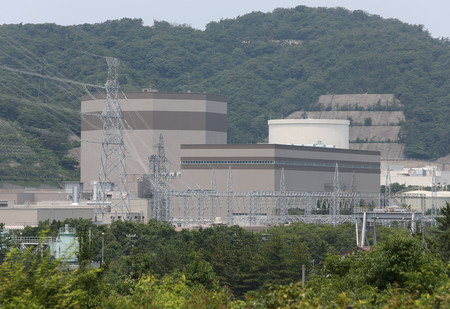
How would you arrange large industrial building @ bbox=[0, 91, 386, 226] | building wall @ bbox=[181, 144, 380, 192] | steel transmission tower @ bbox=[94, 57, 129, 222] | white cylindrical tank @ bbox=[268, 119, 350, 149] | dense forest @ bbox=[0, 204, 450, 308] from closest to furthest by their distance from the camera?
dense forest @ bbox=[0, 204, 450, 308], steel transmission tower @ bbox=[94, 57, 129, 222], large industrial building @ bbox=[0, 91, 386, 226], building wall @ bbox=[181, 144, 380, 192], white cylindrical tank @ bbox=[268, 119, 350, 149]

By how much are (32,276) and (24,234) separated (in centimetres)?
6724

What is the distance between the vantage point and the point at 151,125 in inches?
6604

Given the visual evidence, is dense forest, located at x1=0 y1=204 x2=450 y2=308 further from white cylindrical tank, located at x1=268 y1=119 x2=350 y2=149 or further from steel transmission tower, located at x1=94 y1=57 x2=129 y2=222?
white cylindrical tank, located at x1=268 y1=119 x2=350 y2=149

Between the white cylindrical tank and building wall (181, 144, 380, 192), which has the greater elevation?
the white cylindrical tank

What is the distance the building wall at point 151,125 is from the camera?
168000mm

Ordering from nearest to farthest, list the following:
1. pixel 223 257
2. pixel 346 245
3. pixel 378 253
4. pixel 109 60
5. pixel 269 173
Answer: pixel 378 253
pixel 223 257
pixel 346 245
pixel 109 60
pixel 269 173

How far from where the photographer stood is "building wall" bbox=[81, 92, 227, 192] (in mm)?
168000

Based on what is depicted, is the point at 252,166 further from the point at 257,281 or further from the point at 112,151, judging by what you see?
the point at 257,281

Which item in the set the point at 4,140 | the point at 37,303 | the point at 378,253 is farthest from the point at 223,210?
the point at 37,303

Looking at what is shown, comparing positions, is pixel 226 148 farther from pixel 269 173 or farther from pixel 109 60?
pixel 109 60

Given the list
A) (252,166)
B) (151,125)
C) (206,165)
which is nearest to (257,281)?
(252,166)

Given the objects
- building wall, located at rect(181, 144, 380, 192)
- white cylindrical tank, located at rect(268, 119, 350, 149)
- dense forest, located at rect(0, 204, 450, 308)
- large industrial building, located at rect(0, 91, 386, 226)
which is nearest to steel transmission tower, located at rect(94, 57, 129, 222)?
large industrial building, located at rect(0, 91, 386, 226)

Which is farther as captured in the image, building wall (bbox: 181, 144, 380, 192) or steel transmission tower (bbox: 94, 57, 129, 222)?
building wall (bbox: 181, 144, 380, 192)

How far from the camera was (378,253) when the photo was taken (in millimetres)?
40875
